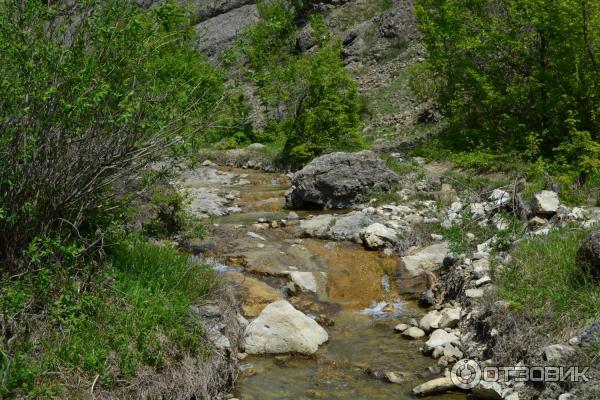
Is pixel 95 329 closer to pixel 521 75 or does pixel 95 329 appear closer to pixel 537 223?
pixel 537 223

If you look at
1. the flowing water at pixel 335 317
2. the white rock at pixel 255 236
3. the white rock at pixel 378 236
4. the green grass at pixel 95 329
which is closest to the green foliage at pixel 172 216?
the flowing water at pixel 335 317

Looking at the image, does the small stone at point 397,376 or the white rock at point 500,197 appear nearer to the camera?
the small stone at point 397,376

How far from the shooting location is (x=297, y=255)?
11.1 m

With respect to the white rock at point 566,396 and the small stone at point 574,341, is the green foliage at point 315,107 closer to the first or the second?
the small stone at point 574,341

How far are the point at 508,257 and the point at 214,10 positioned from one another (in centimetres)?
4946

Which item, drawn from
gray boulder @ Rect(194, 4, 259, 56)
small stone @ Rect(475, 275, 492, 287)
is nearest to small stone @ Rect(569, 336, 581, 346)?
small stone @ Rect(475, 275, 492, 287)

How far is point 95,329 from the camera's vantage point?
6.07m

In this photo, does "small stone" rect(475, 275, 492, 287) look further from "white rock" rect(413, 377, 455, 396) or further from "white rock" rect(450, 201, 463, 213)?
"white rock" rect(450, 201, 463, 213)

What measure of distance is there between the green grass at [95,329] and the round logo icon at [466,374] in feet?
8.71

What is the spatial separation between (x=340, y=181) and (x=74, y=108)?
9895 mm

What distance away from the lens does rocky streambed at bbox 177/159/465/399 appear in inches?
272

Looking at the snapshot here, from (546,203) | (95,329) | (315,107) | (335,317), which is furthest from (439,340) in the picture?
(315,107)

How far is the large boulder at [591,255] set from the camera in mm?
6660

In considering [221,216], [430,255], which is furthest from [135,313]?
[221,216]
